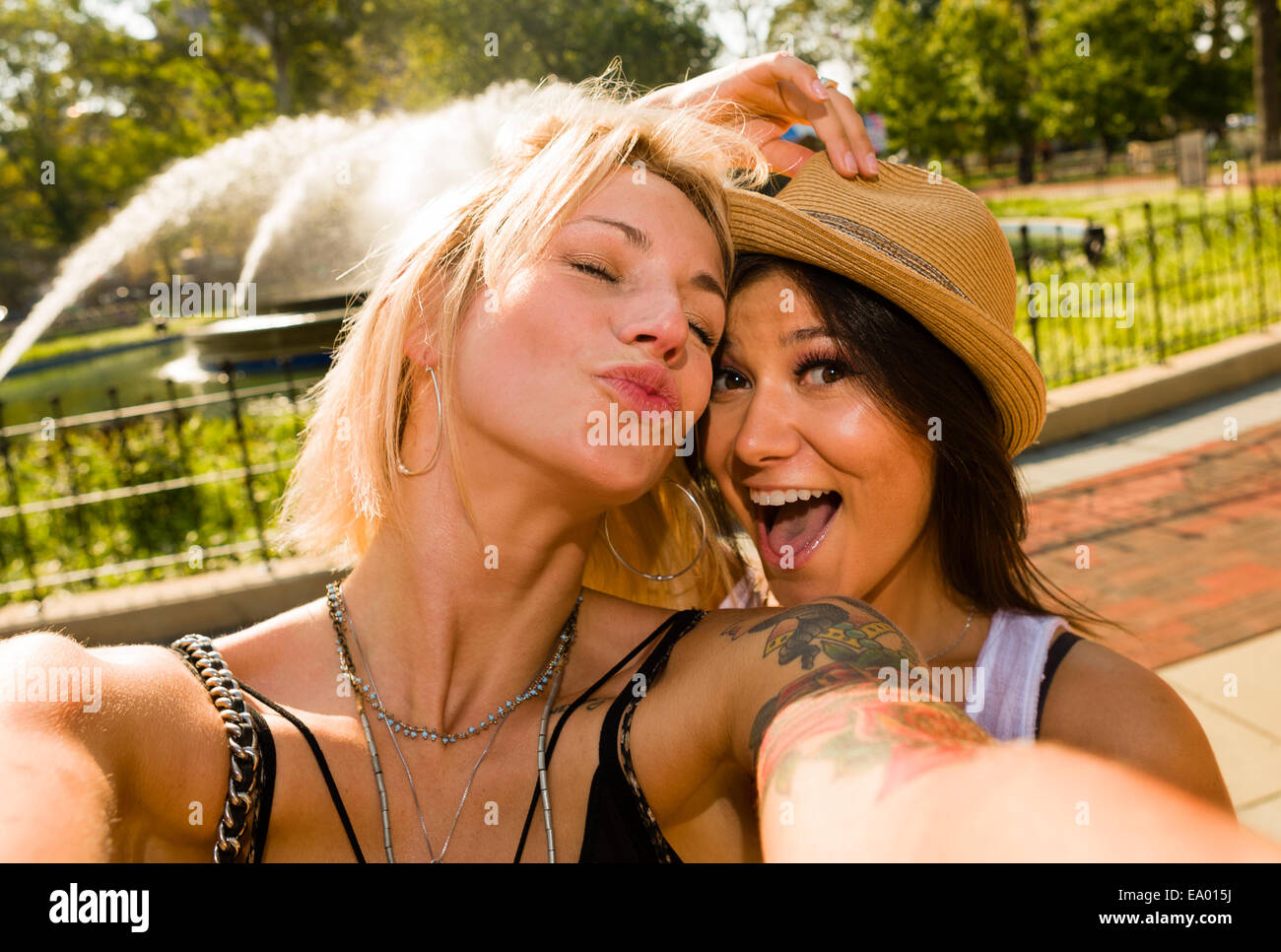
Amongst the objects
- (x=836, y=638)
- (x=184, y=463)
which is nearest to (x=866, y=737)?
(x=836, y=638)

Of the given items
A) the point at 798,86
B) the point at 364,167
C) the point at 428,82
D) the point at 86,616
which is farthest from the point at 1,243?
the point at 798,86

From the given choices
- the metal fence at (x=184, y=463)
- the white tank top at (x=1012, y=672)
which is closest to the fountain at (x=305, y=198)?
the metal fence at (x=184, y=463)

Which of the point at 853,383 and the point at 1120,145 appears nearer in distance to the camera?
the point at 853,383

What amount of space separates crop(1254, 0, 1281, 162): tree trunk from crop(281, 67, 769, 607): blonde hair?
3262 centimetres

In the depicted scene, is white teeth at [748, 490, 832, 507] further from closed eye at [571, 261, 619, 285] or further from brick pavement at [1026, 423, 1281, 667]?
brick pavement at [1026, 423, 1281, 667]

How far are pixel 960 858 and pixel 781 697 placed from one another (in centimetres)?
54

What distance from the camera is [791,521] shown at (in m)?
2.78

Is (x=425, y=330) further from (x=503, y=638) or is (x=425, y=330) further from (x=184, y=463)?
(x=184, y=463)

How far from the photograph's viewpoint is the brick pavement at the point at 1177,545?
5.49 m

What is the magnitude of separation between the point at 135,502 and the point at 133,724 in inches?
279

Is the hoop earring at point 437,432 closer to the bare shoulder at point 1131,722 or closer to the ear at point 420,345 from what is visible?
the ear at point 420,345

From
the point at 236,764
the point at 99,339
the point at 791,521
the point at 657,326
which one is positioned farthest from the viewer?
the point at 99,339

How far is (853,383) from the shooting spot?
2.38 m

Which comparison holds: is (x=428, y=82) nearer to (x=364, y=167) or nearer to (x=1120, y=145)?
(x=364, y=167)
